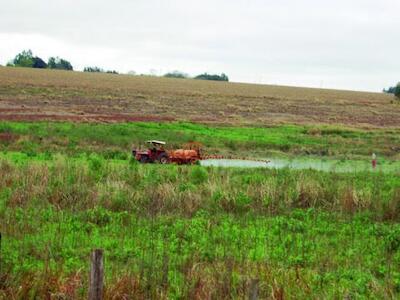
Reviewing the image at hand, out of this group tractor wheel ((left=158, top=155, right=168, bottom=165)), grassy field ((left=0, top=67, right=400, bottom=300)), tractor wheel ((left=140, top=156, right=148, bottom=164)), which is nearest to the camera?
grassy field ((left=0, top=67, right=400, bottom=300))

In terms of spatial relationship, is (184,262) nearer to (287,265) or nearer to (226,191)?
(287,265)

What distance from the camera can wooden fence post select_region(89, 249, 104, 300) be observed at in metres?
6.62

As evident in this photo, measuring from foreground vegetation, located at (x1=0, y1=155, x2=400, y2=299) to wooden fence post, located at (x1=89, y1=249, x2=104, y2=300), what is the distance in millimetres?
963

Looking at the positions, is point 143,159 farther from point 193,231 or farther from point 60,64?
point 60,64

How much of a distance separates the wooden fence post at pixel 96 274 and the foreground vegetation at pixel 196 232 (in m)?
0.96

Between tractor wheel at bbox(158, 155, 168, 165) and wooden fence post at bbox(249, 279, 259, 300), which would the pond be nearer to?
tractor wheel at bbox(158, 155, 168, 165)

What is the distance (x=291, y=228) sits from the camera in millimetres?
13344

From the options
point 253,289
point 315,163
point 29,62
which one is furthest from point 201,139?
point 29,62

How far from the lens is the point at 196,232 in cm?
1252

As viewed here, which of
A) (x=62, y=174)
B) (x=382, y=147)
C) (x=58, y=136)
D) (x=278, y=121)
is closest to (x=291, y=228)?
(x=62, y=174)

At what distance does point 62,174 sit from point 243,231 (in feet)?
20.0

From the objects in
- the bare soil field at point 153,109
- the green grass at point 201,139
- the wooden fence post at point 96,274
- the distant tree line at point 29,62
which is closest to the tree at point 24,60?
the distant tree line at point 29,62

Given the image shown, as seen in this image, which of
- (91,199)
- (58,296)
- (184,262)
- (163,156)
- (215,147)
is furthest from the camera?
(215,147)

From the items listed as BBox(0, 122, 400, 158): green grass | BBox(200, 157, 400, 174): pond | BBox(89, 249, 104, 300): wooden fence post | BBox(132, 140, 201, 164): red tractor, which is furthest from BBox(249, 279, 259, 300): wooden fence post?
BBox(200, 157, 400, 174): pond
